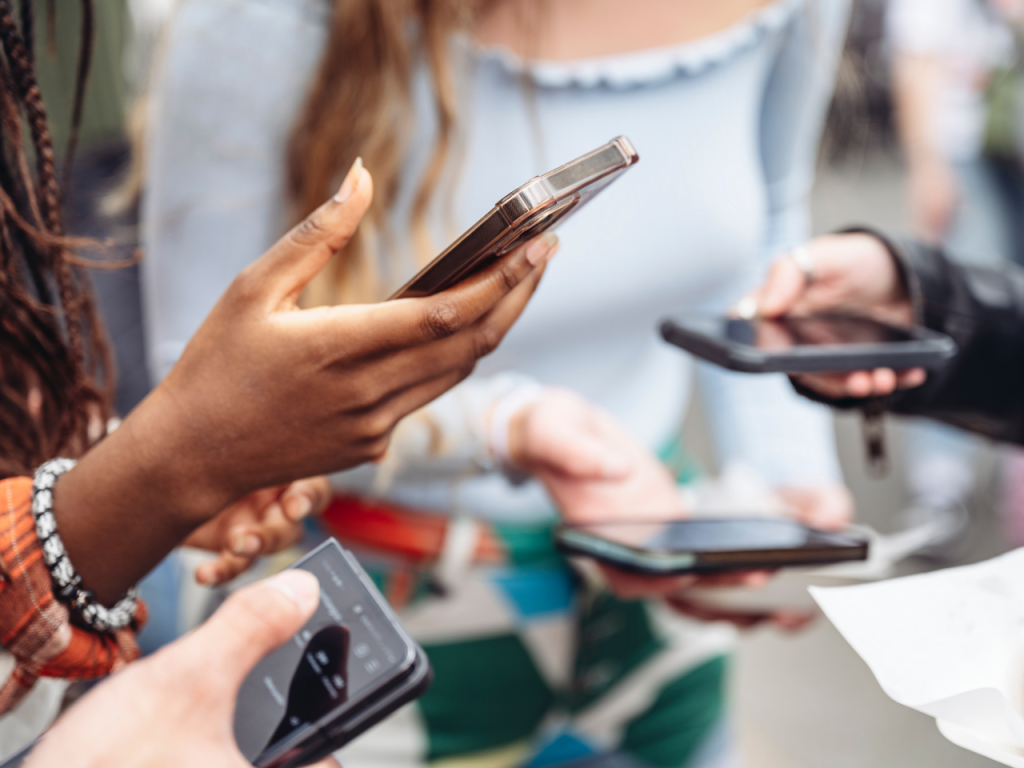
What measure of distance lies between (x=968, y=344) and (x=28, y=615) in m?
0.79

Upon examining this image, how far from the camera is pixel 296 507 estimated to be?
0.52 m

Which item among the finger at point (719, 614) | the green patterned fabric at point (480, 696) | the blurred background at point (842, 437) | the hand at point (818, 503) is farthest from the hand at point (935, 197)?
the green patterned fabric at point (480, 696)

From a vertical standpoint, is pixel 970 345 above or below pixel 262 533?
below

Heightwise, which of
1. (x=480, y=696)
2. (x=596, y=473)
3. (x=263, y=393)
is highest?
(x=263, y=393)

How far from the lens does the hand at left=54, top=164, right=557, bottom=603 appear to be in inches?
15.4

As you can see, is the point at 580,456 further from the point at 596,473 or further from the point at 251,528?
the point at 251,528

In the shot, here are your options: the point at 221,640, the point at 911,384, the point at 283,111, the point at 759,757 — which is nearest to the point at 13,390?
the point at 221,640

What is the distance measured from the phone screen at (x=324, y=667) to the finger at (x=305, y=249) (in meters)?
0.17

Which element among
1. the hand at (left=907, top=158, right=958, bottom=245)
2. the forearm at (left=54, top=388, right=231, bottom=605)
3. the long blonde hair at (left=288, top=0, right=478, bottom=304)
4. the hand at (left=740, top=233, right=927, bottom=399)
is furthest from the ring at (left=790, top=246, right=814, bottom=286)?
the hand at (left=907, top=158, right=958, bottom=245)

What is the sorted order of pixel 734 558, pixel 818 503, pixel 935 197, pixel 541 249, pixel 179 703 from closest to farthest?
pixel 179 703, pixel 541 249, pixel 734 558, pixel 818 503, pixel 935 197

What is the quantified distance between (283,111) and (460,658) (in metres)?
0.57

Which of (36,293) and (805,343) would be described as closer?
(36,293)

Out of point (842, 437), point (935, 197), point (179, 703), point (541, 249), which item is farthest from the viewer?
point (842, 437)

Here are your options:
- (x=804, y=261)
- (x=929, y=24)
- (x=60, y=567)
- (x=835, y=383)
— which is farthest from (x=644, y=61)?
(x=929, y=24)
